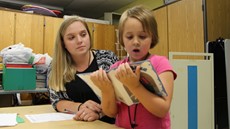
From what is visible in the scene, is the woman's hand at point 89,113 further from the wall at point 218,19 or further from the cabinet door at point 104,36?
the cabinet door at point 104,36

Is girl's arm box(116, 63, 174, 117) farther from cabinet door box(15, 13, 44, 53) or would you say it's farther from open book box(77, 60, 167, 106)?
cabinet door box(15, 13, 44, 53)

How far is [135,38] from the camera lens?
78 cm

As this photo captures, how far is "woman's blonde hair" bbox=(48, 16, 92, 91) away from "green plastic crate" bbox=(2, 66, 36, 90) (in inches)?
49.6

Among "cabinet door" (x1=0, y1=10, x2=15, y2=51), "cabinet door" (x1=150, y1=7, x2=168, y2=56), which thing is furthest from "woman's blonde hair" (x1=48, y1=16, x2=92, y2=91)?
"cabinet door" (x1=0, y1=10, x2=15, y2=51)

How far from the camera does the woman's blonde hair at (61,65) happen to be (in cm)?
112

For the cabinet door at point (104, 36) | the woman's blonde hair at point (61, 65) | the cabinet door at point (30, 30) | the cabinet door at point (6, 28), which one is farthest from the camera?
the cabinet door at point (104, 36)

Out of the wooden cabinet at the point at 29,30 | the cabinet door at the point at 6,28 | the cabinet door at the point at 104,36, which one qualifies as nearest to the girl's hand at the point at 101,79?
the wooden cabinet at the point at 29,30

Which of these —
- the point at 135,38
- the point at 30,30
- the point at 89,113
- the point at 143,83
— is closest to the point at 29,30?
the point at 30,30

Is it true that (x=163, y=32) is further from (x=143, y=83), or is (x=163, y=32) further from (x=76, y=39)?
(x=143, y=83)

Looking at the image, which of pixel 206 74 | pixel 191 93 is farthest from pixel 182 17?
pixel 191 93

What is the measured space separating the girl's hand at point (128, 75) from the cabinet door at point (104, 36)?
3348mm

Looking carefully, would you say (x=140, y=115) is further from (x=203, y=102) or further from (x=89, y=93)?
(x=203, y=102)

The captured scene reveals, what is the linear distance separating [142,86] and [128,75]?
0.23 ft

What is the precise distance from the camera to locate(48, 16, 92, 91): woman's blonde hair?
3.67 feet
